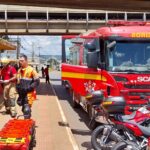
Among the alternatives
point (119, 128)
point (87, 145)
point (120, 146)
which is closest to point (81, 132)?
point (87, 145)

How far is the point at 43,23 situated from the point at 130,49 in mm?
37199

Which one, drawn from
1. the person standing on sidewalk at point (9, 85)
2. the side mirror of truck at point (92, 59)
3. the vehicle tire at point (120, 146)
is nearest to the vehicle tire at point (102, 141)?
the vehicle tire at point (120, 146)

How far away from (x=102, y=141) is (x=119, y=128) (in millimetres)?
420

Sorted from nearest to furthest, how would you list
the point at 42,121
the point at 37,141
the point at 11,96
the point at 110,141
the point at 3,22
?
the point at 110,141 → the point at 37,141 → the point at 42,121 → the point at 11,96 → the point at 3,22

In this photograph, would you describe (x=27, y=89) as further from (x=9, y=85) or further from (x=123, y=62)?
(x=9, y=85)

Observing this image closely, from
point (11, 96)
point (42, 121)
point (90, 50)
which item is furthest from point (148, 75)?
point (11, 96)

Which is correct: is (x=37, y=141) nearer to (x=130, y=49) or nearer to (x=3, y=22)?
(x=130, y=49)

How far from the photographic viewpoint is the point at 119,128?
9172mm

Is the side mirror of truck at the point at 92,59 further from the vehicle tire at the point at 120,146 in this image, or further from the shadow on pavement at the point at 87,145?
the vehicle tire at the point at 120,146

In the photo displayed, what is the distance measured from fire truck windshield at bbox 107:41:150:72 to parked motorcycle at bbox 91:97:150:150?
343cm

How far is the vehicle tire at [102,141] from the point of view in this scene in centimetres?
912

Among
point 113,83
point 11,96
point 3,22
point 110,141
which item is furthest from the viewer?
point 3,22

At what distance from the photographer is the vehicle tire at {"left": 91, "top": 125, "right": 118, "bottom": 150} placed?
9.12 meters

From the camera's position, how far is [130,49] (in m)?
13.0
